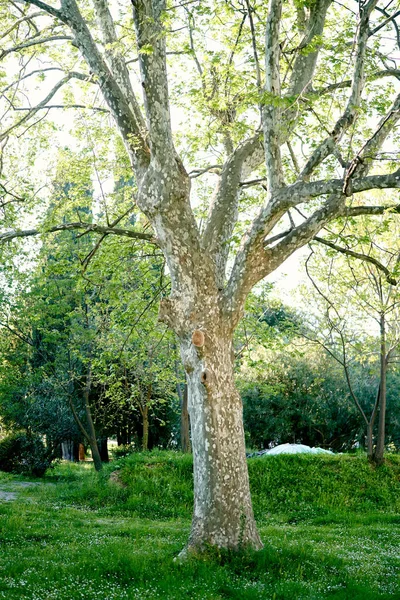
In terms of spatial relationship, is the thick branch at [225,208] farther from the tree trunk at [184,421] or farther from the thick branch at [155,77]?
the tree trunk at [184,421]

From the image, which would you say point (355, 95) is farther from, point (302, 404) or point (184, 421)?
point (302, 404)

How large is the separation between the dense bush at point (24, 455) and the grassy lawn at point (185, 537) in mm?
3467

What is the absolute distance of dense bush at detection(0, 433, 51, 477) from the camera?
23188 mm

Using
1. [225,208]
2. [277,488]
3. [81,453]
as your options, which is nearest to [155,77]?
[225,208]

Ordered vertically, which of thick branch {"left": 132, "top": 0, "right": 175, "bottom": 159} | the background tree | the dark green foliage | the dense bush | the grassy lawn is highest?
thick branch {"left": 132, "top": 0, "right": 175, "bottom": 159}

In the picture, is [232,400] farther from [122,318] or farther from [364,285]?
[364,285]

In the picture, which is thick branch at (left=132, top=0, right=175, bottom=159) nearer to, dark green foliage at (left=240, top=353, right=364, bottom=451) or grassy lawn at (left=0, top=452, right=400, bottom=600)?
grassy lawn at (left=0, top=452, right=400, bottom=600)

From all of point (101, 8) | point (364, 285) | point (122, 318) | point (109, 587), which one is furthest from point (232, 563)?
point (364, 285)

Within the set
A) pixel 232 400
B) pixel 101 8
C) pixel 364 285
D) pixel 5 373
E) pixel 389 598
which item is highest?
pixel 101 8

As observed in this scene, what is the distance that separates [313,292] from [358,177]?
14228mm

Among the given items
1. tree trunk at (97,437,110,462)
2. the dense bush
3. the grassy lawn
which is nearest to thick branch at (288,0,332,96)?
the grassy lawn

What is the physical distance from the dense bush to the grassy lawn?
11.4 ft

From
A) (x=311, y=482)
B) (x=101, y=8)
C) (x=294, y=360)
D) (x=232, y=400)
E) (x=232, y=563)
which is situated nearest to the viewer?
(x=232, y=563)

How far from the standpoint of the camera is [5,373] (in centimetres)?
2348
